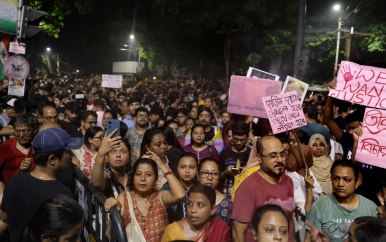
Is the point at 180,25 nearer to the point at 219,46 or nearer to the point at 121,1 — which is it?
the point at 219,46

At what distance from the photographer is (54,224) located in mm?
2584

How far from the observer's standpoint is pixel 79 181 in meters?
4.65

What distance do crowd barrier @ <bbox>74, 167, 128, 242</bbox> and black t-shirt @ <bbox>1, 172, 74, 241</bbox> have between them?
395 mm

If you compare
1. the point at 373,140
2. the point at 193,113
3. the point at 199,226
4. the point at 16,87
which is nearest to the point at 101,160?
the point at 199,226

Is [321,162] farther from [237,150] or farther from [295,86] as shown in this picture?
[295,86]

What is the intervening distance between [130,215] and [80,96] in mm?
9731

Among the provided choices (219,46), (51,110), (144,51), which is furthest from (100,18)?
(51,110)

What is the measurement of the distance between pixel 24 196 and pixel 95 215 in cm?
80

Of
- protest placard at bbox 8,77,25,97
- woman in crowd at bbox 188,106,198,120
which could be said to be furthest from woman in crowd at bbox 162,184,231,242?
protest placard at bbox 8,77,25,97

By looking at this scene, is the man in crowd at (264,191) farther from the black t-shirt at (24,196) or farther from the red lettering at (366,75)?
the red lettering at (366,75)

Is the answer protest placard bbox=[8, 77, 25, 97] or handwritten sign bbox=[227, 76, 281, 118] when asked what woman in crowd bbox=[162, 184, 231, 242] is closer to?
handwritten sign bbox=[227, 76, 281, 118]

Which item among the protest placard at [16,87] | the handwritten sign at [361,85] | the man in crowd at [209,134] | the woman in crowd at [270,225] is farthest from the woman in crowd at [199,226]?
the protest placard at [16,87]

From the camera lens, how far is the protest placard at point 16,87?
9.06 m

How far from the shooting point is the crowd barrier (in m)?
3.31
